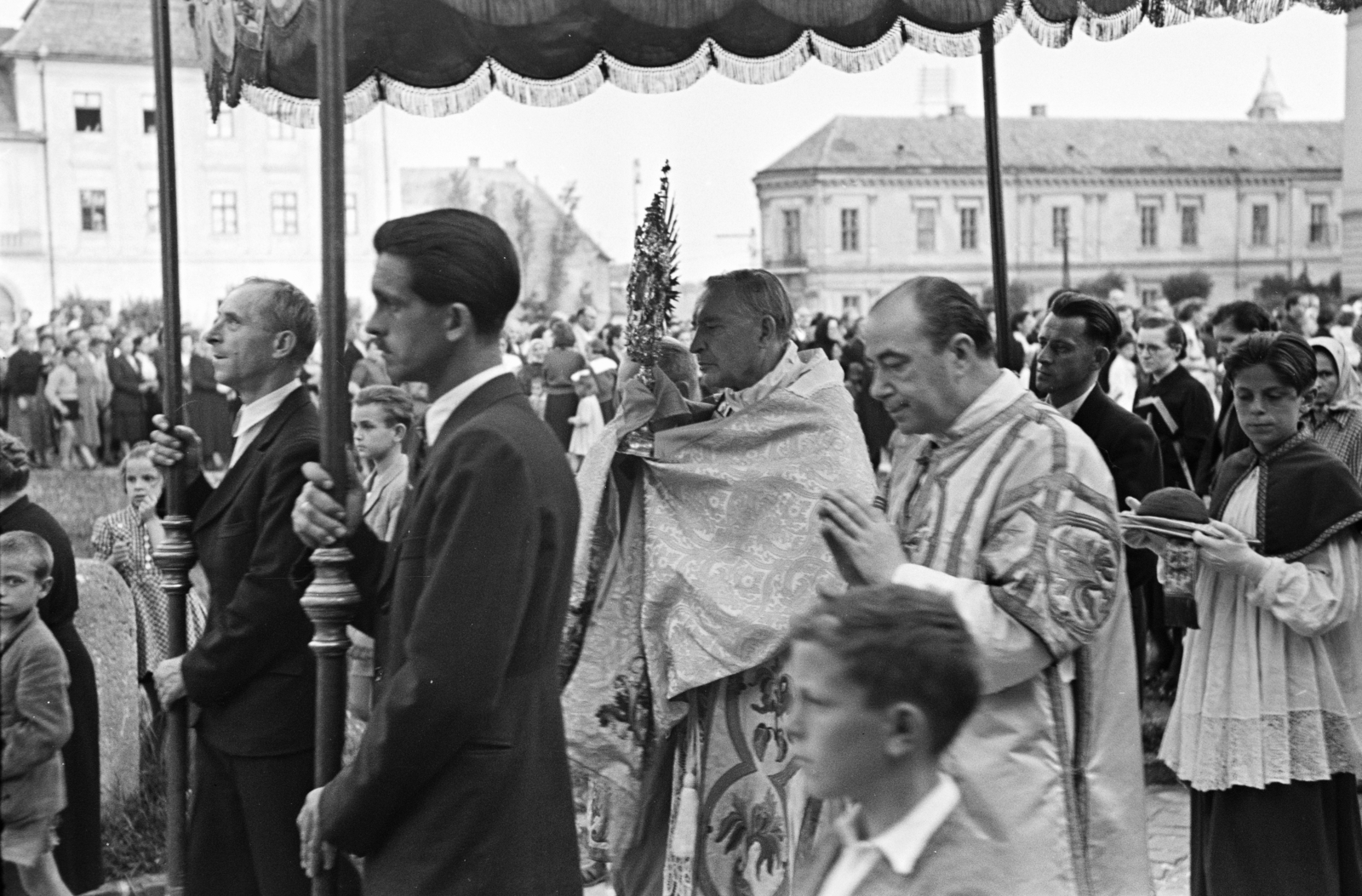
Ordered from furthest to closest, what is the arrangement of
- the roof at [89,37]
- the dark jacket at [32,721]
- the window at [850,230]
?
the window at [850,230] < the roof at [89,37] < the dark jacket at [32,721]

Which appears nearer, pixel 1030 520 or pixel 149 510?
pixel 1030 520

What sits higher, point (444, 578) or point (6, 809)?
point (444, 578)

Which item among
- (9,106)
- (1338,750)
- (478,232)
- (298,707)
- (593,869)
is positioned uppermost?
(9,106)

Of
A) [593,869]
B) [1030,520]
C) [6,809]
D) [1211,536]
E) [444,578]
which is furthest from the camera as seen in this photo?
[593,869]

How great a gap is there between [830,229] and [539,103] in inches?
2073

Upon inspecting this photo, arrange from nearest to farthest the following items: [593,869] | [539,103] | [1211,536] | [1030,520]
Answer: [1030,520] < [1211,536] < [593,869] < [539,103]

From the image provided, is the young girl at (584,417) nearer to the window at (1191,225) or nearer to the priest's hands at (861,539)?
the priest's hands at (861,539)

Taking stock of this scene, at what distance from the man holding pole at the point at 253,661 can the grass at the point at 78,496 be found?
1021 cm

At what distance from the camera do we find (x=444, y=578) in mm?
2801

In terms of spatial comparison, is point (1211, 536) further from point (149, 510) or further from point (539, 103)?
point (149, 510)

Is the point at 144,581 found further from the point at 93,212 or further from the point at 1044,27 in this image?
the point at 93,212

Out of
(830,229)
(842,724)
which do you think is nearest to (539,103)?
(842,724)

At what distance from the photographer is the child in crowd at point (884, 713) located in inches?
89.7

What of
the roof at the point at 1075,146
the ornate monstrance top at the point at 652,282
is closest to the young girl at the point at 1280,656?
the ornate monstrance top at the point at 652,282
